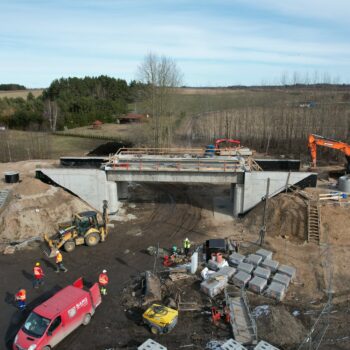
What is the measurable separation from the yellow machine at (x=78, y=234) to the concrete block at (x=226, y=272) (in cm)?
954

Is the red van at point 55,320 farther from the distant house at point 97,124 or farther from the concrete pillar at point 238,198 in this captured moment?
the distant house at point 97,124

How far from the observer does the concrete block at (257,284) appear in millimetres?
18750

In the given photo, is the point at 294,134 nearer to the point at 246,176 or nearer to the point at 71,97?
the point at 246,176

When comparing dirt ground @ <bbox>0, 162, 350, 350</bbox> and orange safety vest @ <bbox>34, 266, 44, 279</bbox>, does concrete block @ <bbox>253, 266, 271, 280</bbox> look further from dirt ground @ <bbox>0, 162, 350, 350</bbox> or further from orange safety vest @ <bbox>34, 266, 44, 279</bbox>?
orange safety vest @ <bbox>34, 266, 44, 279</bbox>

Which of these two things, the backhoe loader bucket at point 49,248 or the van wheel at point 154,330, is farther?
the backhoe loader bucket at point 49,248

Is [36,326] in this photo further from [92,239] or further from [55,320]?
[92,239]

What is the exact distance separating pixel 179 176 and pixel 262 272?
491 inches

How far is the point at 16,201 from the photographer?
28.1 meters

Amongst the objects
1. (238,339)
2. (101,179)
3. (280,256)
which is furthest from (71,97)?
(238,339)

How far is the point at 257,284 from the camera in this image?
1878 cm

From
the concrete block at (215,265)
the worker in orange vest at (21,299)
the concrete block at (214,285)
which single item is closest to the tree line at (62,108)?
the concrete block at (215,265)

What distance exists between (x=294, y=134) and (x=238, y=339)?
1786 inches

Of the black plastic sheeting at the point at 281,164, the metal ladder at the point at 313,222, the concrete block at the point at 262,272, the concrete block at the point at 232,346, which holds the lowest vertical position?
the concrete block at the point at 232,346

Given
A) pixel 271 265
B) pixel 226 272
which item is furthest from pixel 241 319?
pixel 271 265
